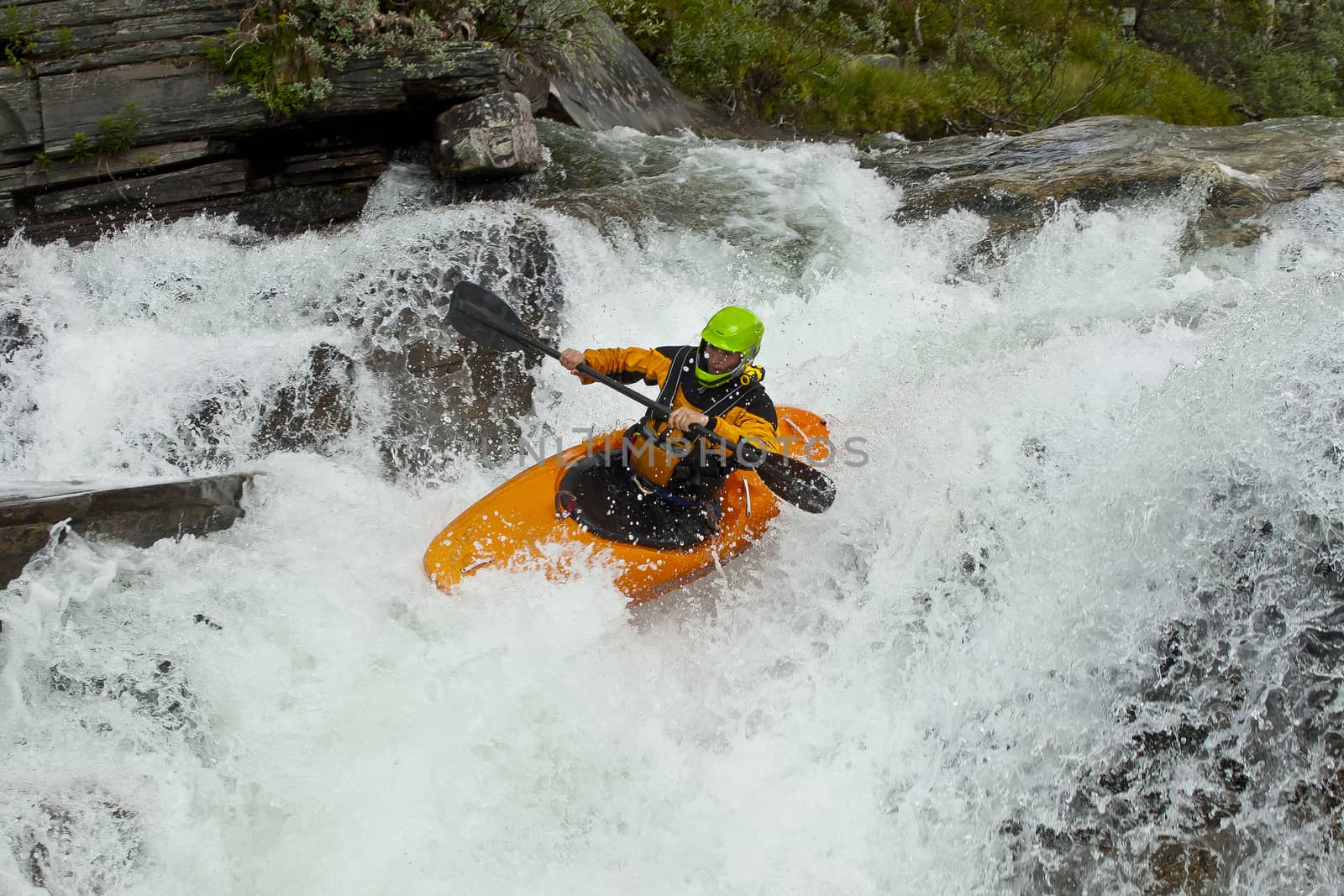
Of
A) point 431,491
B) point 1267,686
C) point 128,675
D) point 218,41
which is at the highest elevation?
point 218,41

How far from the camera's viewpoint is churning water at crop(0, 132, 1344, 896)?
3.19 metres

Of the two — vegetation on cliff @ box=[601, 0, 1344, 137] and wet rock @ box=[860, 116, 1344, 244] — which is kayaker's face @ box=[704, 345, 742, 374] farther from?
vegetation on cliff @ box=[601, 0, 1344, 137]

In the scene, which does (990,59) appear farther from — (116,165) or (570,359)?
(116,165)

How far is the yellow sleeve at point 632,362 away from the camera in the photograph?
4.38 metres

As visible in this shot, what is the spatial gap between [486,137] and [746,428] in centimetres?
321

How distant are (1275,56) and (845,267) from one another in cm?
810

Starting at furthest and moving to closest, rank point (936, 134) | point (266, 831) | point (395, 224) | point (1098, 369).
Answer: point (936, 134) → point (395, 224) → point (1098, 369) → point (266, 831)

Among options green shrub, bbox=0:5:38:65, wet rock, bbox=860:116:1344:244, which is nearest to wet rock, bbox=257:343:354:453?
green shrub, bbox=0:5:38:65

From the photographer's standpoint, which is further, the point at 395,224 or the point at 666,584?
the point at 395,224

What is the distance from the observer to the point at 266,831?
322 centimetres

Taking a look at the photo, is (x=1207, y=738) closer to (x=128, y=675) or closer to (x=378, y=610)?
(x=378, y=610)

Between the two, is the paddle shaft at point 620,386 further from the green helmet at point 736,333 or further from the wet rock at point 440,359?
the wet rock at point 440,359

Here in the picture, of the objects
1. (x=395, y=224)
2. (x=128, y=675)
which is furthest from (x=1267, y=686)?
(x=395, y=224)

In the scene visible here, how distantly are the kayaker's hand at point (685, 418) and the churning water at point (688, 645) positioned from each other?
709 millimetres
